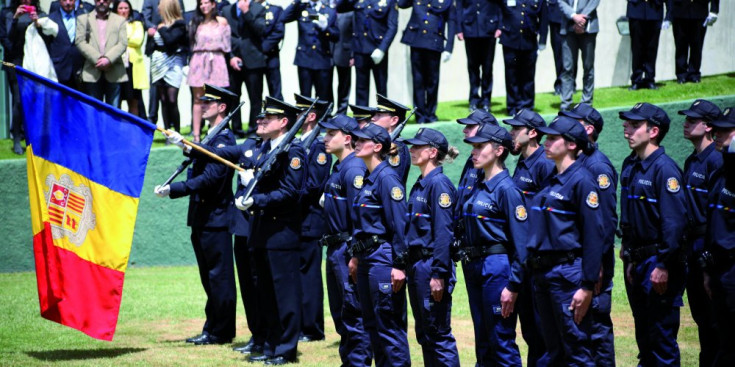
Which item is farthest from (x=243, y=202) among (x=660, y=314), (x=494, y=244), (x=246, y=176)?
(x=660, y=314)

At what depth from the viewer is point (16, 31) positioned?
50.8ft

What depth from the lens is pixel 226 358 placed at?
984 cm

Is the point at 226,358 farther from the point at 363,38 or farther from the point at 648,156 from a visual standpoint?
the point at 363,38

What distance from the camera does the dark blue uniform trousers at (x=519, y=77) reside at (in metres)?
15.0

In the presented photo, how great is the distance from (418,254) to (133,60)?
9199 millimetres

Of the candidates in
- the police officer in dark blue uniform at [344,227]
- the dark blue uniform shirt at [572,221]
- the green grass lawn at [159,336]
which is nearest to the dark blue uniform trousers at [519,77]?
the green grass lawn at [159,336]

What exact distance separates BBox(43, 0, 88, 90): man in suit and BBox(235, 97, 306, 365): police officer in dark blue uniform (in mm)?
6471

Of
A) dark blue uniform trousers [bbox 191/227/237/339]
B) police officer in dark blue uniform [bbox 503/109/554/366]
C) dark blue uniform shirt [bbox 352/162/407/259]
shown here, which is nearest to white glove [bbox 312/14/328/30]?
dark blue uniform trousers [bbox 191/227/237/339]

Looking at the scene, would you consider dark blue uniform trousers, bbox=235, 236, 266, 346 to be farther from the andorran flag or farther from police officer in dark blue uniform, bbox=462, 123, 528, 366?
police officer in dark blue uniform, bbox=462, 123, 528, 366

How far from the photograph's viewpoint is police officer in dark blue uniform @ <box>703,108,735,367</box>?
23.2 ft

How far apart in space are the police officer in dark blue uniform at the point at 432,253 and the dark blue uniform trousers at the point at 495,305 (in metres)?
0.23

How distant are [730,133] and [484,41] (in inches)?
297

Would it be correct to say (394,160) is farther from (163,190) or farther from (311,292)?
(163,190)

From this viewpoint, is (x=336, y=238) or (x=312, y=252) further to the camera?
(x=312, y=252)
